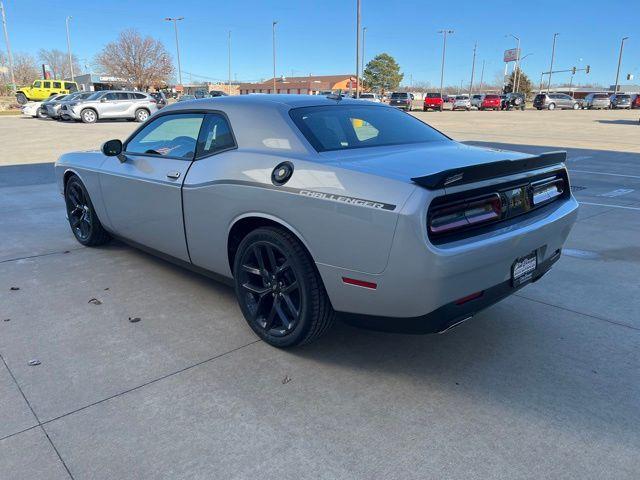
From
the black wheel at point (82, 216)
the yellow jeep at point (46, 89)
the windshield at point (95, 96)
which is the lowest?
the black wheel at point (82, 216)

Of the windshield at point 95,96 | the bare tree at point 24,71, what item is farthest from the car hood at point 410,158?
the bare tree at point 24,71

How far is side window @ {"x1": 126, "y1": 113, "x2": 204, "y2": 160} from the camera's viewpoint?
3846 millimetres

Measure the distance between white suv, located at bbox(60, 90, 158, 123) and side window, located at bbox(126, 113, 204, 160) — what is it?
2410 centimetres

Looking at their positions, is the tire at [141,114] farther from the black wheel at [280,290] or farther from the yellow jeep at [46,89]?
the black wheel at [280,290]

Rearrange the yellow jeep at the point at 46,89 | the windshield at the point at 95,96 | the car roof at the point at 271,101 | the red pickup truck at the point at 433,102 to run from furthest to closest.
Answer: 1. the red pickup truck at the point at 433,102
2. the yellow jeep at the point at 46,89
3. the windshield at the point at 95,96
4. the car roof at the point at 271,101

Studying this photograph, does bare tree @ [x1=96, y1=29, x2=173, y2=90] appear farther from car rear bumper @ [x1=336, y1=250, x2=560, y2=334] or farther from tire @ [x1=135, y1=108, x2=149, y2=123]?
car rear bumper @ [x1=336, y1=250, x2=560, y2=334]

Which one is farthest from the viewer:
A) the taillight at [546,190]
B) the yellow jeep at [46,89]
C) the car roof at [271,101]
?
the yellow jeep at [46,89]

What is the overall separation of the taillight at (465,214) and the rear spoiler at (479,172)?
0.12 m

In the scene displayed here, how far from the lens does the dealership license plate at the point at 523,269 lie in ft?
9.52

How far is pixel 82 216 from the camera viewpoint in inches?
211

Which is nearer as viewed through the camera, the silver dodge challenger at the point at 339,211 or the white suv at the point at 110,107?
the silver dodge challenger at the point at 339,211

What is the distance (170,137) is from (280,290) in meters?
1.85

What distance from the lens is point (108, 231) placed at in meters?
4.95

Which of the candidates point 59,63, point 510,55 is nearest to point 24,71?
point 59,63
